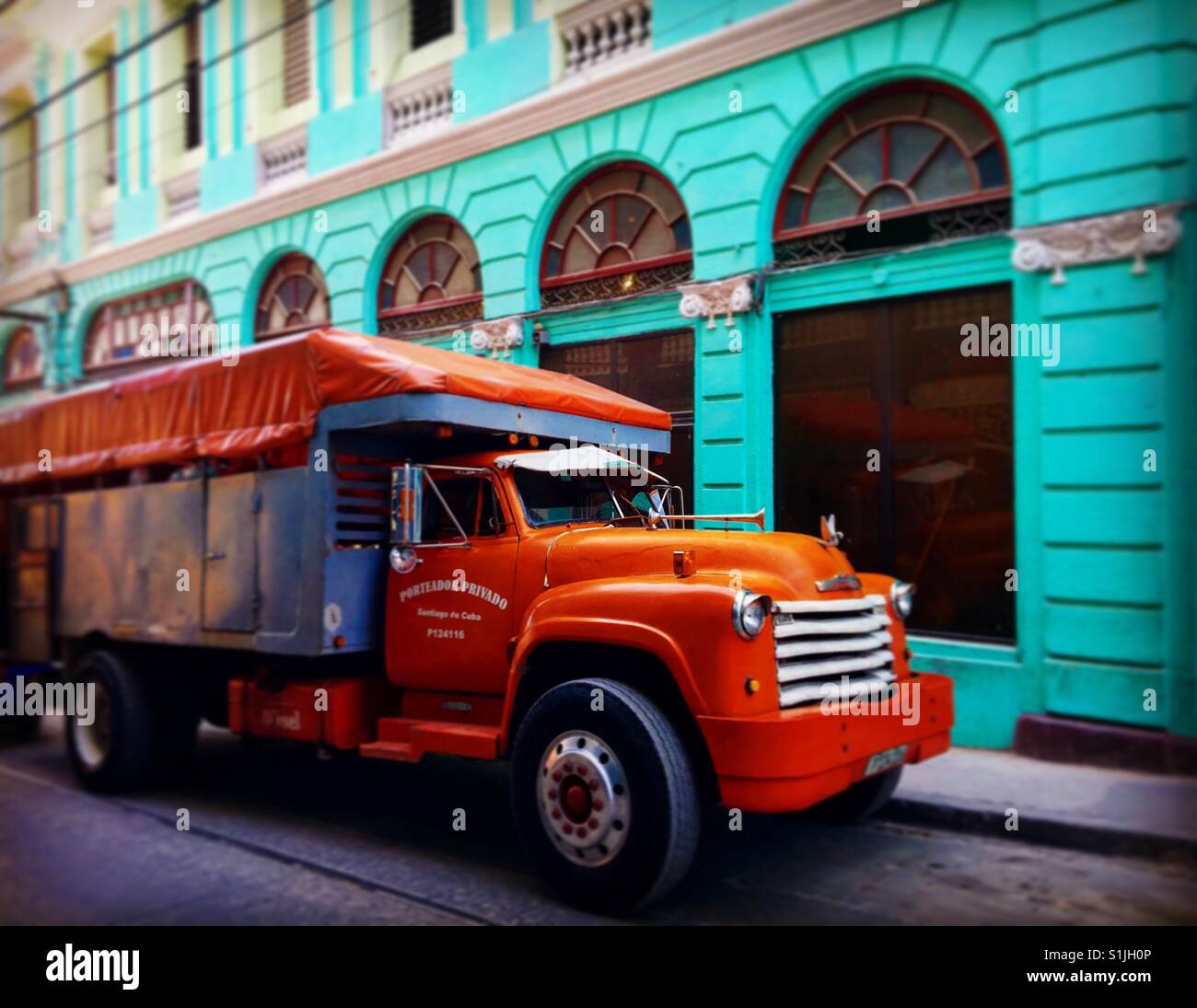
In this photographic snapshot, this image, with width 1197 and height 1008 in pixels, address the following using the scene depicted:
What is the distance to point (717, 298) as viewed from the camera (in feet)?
26.9

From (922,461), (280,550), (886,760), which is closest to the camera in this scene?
(886,760)

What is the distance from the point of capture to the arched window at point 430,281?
1029 centimetres

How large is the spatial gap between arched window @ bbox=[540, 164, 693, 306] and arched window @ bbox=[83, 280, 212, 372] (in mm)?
7304

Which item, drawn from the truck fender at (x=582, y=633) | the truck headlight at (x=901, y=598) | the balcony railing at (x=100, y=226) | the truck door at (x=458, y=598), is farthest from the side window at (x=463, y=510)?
the balcony railing at (x=100, y=226)

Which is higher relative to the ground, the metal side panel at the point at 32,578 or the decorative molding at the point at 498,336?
the decorative molding at the point at 498,336

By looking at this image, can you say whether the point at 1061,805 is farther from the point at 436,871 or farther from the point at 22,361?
the point at 22,361

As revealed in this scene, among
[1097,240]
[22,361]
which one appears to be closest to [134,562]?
[1097,240]

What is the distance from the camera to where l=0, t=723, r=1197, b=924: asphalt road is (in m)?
4.72

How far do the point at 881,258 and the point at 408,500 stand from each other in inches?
174

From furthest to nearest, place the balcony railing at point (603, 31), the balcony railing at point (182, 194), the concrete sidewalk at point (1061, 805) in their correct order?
the balcony railing at point (182, 194) < the balcony railing at point (603, 31) < the concrete sidewalk at point (1061, 805)

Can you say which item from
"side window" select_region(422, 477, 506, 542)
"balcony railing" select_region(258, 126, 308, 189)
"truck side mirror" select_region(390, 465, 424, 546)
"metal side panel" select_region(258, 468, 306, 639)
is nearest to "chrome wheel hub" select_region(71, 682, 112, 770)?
"metal side panel" select_region(258, 468, 306, 639)

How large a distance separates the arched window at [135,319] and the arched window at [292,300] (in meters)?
1.34

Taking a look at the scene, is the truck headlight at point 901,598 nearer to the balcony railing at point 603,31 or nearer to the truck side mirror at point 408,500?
the truck side mirror at point 408,500

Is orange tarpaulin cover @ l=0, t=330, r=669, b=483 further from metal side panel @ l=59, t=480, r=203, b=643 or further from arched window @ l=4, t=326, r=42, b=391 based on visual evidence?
arched window @ l=4, t=326, r=42, b=391
